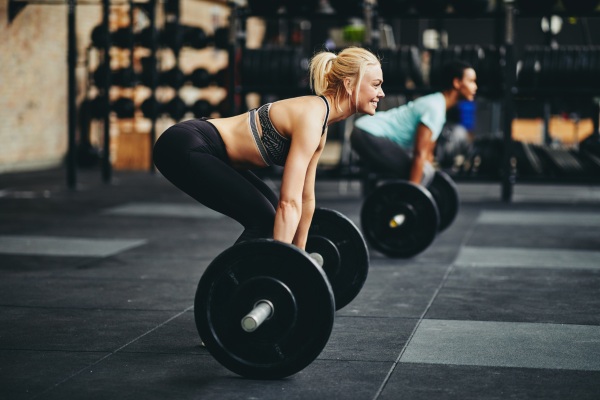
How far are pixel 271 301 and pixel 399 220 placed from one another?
3.27 meters

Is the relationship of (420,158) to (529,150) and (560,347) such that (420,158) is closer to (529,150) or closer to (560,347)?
(560,347)

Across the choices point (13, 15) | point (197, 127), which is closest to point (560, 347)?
point (197, 127)

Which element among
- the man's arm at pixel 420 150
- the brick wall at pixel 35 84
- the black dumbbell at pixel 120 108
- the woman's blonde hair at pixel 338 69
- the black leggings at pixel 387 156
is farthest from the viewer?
the brick wall at pixel 35 84

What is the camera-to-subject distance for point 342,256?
4578mm

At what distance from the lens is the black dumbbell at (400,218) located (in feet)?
21.7

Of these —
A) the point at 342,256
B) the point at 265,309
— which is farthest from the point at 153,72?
the point at 265,309

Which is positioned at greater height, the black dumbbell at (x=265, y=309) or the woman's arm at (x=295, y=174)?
the woman's arm at (x=295, y=174)

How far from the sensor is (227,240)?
773 centimetres

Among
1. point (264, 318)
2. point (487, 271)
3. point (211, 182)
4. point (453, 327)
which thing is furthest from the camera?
point (487, 271)

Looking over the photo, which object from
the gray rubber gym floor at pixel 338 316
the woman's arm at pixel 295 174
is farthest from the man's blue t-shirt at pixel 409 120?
the woman's arm at pixel 295 174

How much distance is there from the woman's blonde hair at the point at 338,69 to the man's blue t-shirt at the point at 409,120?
2825 mm

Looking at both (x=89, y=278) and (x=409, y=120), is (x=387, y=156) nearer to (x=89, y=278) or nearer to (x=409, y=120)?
(x=409, y=120)

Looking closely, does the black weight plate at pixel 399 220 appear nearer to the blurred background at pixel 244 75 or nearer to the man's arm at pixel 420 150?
the man's arm at pixel 420 150

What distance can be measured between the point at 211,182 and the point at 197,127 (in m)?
0.26
